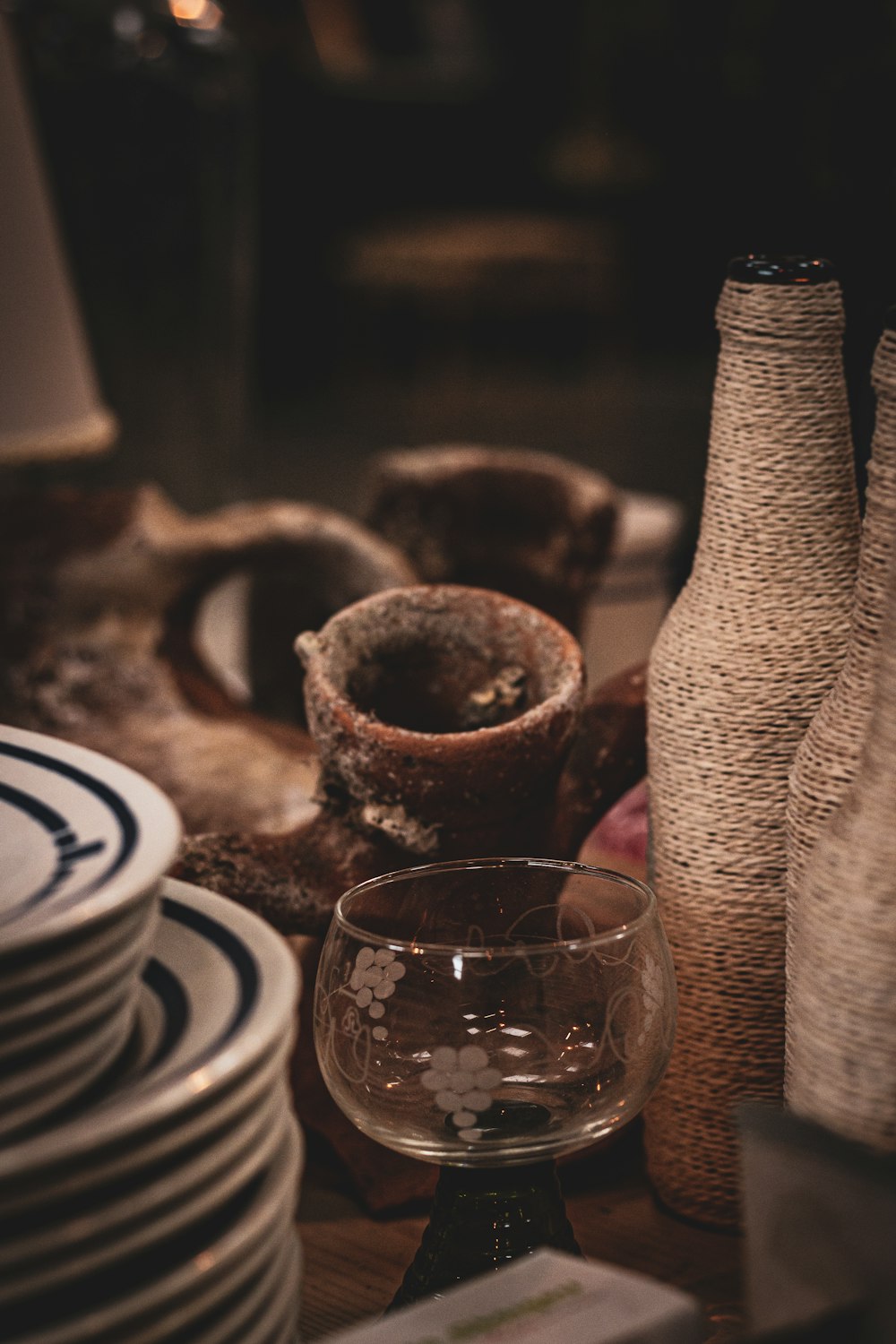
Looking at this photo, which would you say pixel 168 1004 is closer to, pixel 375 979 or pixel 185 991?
pixel 185 991

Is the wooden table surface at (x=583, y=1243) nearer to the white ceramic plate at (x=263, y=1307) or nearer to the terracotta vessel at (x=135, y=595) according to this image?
the white ceramic plate at (x=263, y=1307)

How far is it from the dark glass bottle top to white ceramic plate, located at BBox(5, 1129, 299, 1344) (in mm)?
509

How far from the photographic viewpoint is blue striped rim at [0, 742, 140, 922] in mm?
522

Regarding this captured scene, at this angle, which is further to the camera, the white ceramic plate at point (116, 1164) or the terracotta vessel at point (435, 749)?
the terracotta vessel at point (435, 749)

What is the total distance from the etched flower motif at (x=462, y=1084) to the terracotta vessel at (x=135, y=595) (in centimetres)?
48

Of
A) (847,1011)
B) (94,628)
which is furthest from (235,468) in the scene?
(847,1011)

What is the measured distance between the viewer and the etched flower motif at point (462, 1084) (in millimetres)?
691

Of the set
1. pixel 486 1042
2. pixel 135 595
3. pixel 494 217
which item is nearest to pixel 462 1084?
pixel 486 1042

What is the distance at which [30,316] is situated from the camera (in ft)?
3.67

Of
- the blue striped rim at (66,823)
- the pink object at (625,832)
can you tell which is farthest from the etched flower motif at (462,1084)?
the pink object at (625,832)

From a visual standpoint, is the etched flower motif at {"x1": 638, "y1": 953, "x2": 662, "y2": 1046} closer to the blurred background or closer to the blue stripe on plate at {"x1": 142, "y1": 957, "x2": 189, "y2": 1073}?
the blue stripe on plate at {"x1": 142, "y1": 957, "x2": 189, "y2": 1073}

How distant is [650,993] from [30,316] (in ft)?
2.41

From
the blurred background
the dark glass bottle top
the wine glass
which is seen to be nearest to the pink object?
the wine glass

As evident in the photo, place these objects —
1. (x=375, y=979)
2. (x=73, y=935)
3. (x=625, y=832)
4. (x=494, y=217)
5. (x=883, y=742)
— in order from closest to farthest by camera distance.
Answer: (x=73, y=935) < (x=883, y=742) < (x=375, y=979) < (x=625, y=832) < (x=494, y=217)
